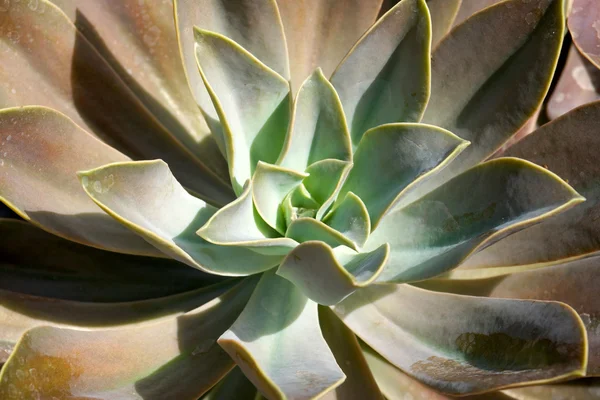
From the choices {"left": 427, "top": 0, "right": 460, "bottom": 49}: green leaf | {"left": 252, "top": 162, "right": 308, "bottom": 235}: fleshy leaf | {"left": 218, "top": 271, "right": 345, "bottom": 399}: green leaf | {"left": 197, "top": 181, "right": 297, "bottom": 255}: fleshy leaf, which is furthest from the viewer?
{"left": 427, "top": 0, "right": 460, "bottom": 49}: green leaf

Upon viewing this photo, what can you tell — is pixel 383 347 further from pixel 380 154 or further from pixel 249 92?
pixel 249 92

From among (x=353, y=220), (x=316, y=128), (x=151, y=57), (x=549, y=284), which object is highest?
(x=151, y=57)

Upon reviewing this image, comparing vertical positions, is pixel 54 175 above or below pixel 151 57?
below

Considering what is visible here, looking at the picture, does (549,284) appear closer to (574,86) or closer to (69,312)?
(574,86)

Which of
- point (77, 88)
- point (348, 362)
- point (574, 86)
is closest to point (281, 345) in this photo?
point (348, 362)

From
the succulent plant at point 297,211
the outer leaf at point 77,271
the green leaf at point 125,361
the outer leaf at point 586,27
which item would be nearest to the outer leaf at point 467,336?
the succulent plant at point 297,211

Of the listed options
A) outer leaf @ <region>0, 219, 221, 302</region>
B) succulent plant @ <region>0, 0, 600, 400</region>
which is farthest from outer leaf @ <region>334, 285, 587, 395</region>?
outer leaf @ <region>0, 219, 221, 302</region>

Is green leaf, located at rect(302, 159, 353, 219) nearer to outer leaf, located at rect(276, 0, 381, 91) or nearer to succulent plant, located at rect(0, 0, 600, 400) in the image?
succulent plant, located at rect(0, 0, 600, 400)

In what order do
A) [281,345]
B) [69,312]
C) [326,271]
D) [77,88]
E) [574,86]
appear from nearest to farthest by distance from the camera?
[326,271] → [281,345] → [69,312] → [77,88] → [574,86]
